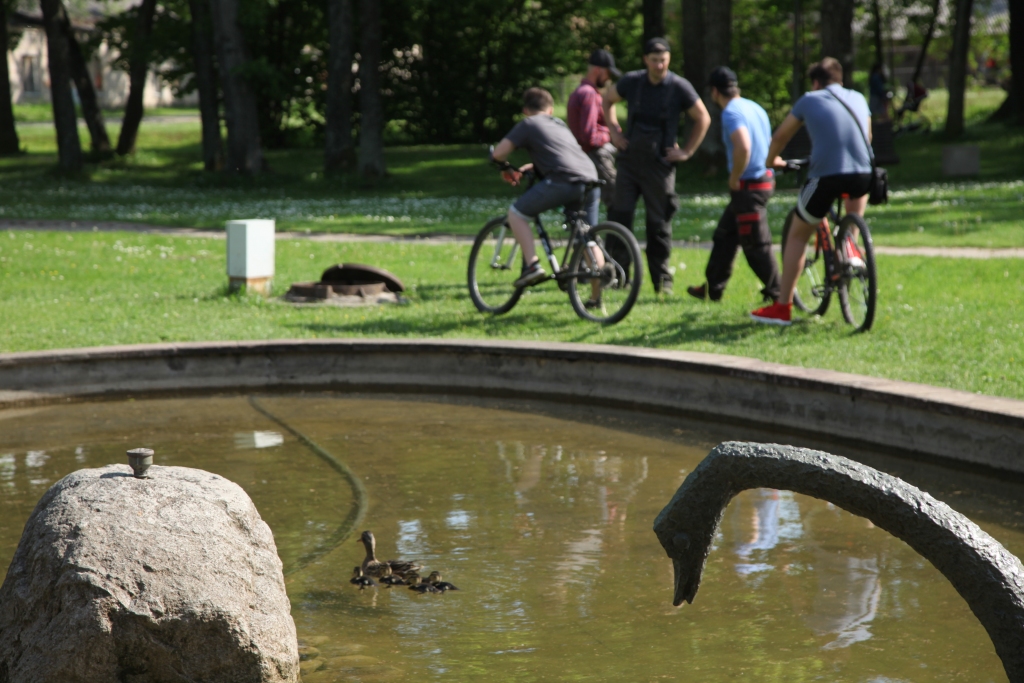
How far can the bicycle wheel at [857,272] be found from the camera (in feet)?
27.0

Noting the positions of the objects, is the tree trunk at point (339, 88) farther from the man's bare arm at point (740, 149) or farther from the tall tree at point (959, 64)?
the man's bare arm at point (740, 149)

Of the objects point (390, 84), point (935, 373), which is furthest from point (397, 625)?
point (390, 84)

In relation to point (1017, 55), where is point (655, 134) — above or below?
below

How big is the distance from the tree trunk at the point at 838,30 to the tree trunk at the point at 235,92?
12.8 metres

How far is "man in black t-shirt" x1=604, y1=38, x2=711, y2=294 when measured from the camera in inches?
399

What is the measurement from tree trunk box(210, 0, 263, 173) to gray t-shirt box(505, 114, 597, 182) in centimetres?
1994

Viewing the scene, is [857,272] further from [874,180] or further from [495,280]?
[495,280]

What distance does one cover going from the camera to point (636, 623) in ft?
13.9

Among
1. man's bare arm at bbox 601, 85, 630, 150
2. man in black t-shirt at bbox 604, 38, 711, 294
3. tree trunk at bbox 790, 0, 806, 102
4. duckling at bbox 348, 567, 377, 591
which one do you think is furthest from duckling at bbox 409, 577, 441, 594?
tree trunk at bbox 790, 0, 806, 102

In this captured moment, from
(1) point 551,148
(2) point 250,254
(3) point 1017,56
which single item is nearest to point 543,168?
(1) point 551,148

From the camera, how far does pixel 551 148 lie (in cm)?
945

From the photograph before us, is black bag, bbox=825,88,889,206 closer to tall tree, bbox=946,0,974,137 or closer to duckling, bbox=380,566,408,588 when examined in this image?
duckling, bbox=380,566,408,588

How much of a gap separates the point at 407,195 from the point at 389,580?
73.1 feet

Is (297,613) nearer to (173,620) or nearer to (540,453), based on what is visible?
(173,620)
